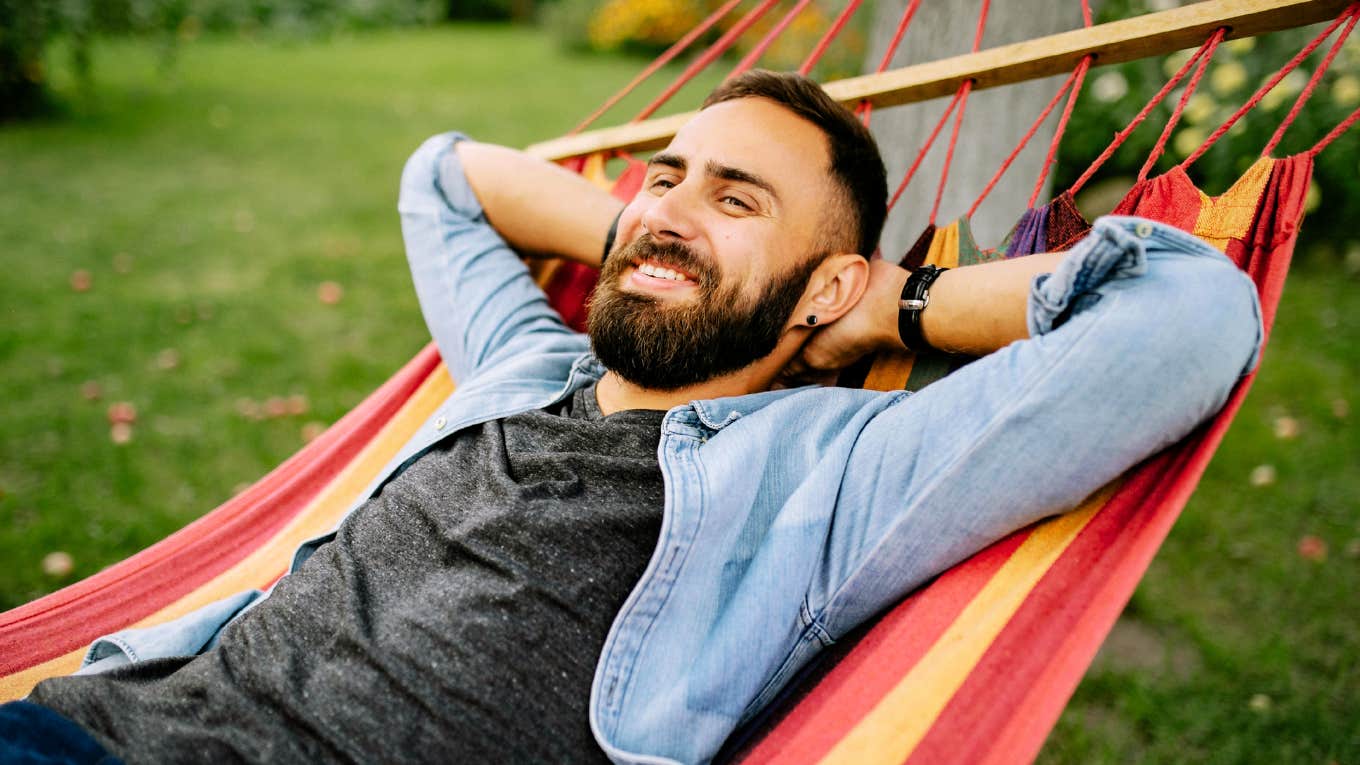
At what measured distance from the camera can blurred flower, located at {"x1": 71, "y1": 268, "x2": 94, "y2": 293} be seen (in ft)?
14.2

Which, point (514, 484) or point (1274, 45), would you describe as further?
point (1274, 45)

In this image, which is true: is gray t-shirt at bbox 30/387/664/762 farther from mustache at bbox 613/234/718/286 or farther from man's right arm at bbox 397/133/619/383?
man's right arm at bbox 397/133/619/383

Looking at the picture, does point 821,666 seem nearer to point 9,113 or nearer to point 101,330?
point 101,330

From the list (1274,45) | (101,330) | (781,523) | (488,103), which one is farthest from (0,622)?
(488,103)

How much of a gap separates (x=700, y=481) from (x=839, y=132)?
736 mm

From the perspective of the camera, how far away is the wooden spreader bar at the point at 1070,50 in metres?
1.42

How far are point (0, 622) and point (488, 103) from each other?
7.70m

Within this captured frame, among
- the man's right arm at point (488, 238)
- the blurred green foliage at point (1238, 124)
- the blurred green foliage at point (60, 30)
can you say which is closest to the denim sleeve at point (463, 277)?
the man's right arm at point (488, 238)

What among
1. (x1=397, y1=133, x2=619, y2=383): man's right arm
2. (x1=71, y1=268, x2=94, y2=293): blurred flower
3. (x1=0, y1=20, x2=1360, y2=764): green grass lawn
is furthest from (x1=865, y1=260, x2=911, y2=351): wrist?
(x1=71, y1=268, x2=94, y2=293): blurred flower

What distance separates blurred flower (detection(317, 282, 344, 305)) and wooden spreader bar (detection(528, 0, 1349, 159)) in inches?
109

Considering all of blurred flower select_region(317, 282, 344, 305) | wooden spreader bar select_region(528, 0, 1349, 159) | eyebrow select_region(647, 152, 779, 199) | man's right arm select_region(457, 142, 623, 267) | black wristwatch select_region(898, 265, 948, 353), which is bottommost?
blurred flower select_region(317, 282, 344, 305)

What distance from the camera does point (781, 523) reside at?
1323 millimetres

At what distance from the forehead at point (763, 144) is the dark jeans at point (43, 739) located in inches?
48.7

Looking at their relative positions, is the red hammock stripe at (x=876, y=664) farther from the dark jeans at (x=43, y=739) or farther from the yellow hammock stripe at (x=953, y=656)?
the dark jeans at (x=43, y=739)
